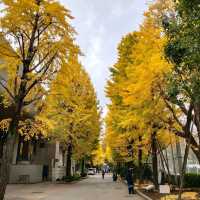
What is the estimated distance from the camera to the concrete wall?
2995 centimetres

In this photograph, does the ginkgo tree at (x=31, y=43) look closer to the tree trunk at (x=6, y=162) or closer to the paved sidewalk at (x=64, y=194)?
the tree trunk at (x=6, y=162)

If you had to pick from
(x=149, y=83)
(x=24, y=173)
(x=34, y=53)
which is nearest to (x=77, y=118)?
(x=24, y=173)

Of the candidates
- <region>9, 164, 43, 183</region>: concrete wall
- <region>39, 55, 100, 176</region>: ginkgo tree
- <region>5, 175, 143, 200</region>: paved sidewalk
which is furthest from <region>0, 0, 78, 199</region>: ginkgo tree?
<region>9, 164, 43, 183</region>: concrete wall

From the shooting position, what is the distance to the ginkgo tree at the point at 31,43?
12180 mm

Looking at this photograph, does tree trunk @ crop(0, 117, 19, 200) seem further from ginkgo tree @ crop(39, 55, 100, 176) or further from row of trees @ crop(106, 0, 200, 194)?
ginkgo tree @ crop(39, 55, 100, 176)

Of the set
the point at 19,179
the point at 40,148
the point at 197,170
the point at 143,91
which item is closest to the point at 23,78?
the point at 143,91

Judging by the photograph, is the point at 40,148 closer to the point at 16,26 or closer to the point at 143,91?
the point at 143,91

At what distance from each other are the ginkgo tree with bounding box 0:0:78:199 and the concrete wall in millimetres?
18634

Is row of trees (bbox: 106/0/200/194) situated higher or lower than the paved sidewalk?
higher

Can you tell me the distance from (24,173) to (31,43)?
68.3ft

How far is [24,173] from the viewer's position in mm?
31062

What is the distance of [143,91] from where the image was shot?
15.6 metres

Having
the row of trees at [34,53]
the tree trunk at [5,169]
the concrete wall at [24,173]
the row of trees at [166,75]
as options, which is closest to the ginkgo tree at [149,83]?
the row of trees at [166,75]

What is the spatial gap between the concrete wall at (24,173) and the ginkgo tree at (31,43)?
18634mm
